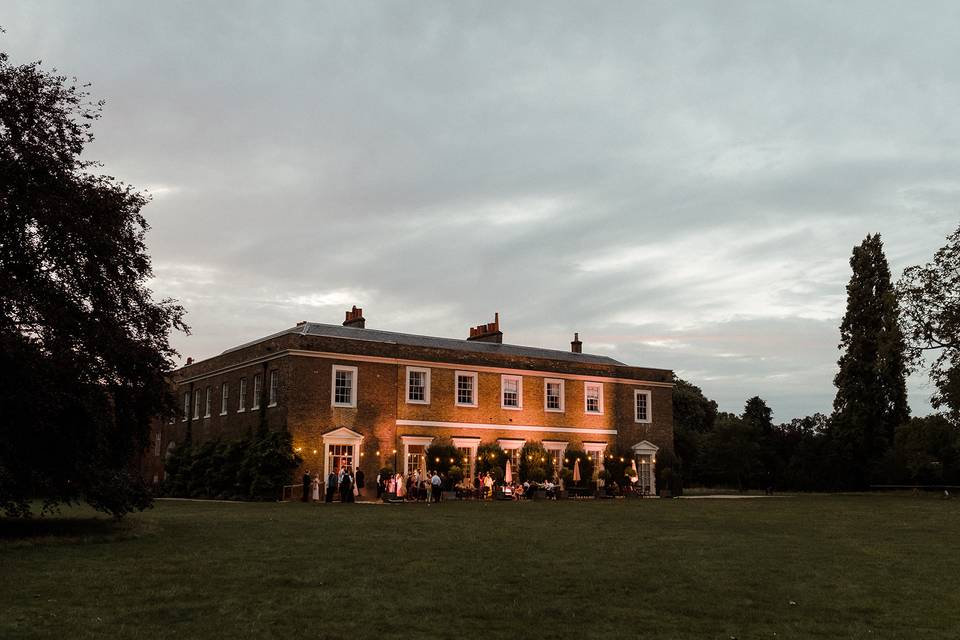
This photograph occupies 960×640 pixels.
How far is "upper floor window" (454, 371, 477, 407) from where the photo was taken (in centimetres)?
4297

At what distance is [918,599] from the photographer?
34.4ft

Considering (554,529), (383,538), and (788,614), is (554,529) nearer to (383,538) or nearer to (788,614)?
(383,538)

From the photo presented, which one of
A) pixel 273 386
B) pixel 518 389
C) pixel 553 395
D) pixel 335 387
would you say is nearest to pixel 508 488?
pixel 518 389

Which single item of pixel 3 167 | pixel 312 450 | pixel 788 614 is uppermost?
pixel 3 167

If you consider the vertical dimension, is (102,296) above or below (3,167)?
below

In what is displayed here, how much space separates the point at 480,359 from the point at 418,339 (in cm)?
461

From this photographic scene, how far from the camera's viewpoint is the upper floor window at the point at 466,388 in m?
43.0

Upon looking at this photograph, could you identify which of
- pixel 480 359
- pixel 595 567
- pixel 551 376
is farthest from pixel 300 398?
pixel 595 567

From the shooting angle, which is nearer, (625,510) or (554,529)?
(554,529)

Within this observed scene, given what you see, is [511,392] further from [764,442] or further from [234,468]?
[764,442]

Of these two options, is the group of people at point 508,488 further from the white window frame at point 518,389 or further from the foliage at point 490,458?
the white window frame at point 518,389

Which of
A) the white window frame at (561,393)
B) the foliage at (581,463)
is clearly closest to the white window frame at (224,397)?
the white window frame at (561,393)

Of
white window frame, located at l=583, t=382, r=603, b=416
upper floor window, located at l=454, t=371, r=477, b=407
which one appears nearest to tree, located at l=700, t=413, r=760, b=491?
white window frame, located at l=583, t=382, r=603, b=416

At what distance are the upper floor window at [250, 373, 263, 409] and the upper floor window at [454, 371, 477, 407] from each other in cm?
926
